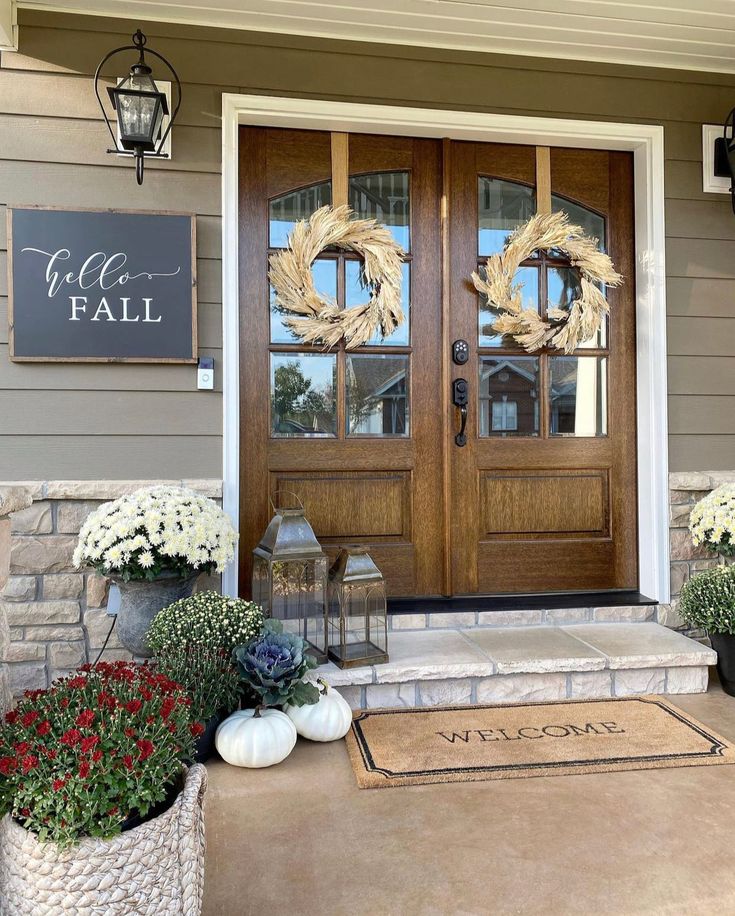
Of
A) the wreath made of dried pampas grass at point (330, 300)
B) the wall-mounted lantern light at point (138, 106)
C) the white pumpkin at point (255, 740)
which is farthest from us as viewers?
the wreath made of dried pampas grass at point (330, 300)

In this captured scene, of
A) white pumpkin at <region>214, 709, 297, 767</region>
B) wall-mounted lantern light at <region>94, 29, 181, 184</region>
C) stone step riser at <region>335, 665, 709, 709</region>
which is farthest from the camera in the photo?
stone step riser at <region>335, 665, 709, 709</region>

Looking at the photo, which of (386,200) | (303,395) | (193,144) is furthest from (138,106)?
(303,395)

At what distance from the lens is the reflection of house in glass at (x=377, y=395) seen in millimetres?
3139

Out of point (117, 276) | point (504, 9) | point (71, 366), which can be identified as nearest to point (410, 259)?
point (504, 9)

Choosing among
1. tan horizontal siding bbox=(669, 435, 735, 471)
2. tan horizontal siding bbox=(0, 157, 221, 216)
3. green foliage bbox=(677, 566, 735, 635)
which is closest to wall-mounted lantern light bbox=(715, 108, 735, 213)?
tan horizontal siding bbox=(669, 435, 735, 471)

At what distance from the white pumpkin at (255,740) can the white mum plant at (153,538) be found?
0.54 meters

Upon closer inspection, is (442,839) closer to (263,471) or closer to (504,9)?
(263,471)

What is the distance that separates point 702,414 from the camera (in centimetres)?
321

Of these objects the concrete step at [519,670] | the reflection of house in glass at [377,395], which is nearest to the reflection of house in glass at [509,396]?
the reflection of house in glass at [377,395]

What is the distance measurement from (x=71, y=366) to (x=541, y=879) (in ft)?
7.65

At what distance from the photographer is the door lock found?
10.4ft

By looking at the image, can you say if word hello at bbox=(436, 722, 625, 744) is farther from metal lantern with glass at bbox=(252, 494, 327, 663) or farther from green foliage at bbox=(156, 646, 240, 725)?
green foliage at bbox=(156, 646, 240, 725)

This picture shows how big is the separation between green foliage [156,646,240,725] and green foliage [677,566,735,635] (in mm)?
1777

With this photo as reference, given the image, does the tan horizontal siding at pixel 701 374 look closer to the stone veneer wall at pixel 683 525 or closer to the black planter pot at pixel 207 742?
the stone veneer wall at pixel 683 525
